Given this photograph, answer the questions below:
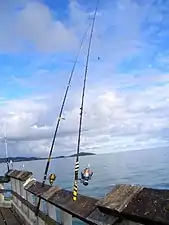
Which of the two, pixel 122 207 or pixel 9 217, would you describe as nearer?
pixel 122 207

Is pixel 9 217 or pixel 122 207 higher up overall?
pixel 122 207

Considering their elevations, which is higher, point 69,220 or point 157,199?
point 157,199

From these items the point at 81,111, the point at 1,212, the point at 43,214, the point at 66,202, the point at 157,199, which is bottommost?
the point at 1,212

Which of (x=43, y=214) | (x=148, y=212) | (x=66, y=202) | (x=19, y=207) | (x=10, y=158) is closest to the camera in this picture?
→ (x=148, y=212)

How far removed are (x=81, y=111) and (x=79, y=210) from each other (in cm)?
268

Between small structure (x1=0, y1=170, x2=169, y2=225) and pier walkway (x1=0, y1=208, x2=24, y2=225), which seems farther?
pier walkway (x1=0, y1=208, x2=24, y2=225)

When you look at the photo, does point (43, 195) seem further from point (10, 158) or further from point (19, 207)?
point (10, 158)

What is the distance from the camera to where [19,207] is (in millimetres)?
7281

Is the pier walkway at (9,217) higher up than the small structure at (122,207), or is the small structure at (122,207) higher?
the small structure at (122,207)

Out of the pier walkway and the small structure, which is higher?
the small structure

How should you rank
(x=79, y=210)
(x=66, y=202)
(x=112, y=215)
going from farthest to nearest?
(x=66, y=202)
(x=79, y=210)
(x=112, y=215)

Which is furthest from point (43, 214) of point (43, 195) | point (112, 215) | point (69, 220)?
point (112, 215)

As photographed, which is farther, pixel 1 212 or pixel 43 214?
pixel 1 212

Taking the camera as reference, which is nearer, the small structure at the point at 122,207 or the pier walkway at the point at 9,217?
the small structure at the point at 122,207
